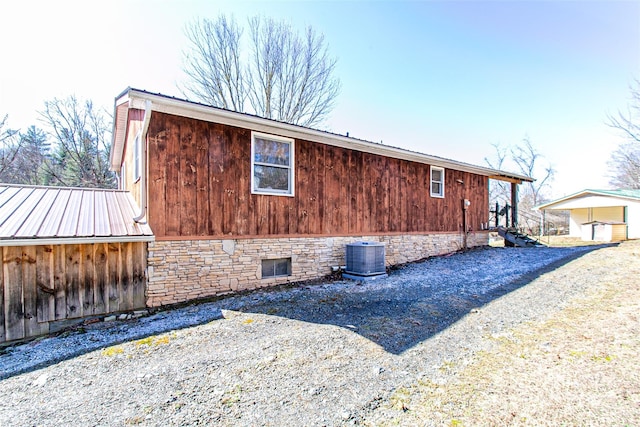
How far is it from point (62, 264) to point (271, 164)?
161 inches

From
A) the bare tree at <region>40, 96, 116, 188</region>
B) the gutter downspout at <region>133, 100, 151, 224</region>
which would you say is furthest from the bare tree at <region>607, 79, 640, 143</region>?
the bare tree at <region>40, 96, 116, 188</region>

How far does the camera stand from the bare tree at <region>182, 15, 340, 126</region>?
653 inches

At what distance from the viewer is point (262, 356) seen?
342 cm

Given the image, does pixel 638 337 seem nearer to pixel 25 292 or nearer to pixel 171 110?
pixel 171 110

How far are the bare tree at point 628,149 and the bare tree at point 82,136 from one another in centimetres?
3098

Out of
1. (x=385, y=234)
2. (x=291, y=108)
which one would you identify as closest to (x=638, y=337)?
(x=385, y=234)

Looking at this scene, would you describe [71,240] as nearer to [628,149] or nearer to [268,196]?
[268,196]

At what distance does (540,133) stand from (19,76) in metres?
39.4

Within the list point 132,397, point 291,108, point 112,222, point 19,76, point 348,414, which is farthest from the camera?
point 291,108

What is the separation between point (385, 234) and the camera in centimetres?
900

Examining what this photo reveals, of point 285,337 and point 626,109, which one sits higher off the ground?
point 626,109

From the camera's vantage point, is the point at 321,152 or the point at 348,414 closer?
the point at 348,414

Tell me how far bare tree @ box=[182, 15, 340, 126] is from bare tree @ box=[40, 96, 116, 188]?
6.59 m

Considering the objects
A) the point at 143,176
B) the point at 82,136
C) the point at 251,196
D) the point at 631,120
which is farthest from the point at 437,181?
the point at 82,136
